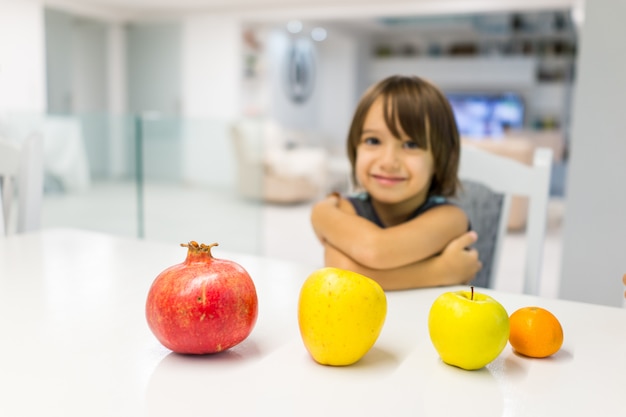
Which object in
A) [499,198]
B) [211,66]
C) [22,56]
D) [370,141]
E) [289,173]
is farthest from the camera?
[211,66]

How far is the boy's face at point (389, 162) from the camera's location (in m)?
1.14

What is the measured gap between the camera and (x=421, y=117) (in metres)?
1.13

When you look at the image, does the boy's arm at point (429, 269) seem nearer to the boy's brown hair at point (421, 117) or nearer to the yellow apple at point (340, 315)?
the boy's brown hair at point (421, 117)

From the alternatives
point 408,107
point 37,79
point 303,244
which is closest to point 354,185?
point 408,107

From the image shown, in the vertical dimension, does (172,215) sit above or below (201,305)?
below

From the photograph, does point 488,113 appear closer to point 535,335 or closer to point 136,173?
point 136,173

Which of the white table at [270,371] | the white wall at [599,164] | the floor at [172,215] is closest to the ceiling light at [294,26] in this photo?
the floor at [172,215]

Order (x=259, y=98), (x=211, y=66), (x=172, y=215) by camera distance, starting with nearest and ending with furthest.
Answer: (x=172, y=215)
(x=211, y=66)
(x=259, y=98)

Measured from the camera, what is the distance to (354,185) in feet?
4.92

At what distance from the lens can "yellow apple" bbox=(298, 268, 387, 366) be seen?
65cm

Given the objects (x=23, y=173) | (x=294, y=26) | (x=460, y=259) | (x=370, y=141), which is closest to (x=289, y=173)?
(x=294, y=26)

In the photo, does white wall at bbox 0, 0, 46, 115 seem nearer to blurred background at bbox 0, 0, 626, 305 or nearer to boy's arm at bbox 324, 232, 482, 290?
blurred background at bbox 0, 0, 626, 305

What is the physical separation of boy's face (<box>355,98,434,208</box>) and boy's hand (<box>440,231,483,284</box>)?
0.13 metres

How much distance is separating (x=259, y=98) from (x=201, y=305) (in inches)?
319
